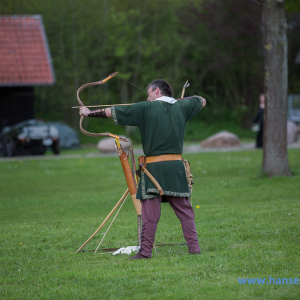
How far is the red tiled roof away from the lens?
70.2 ft

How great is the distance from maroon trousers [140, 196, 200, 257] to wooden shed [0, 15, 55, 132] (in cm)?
1677

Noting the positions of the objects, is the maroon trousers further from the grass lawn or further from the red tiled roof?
the red tiled roof

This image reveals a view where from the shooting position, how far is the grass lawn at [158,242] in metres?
4.28

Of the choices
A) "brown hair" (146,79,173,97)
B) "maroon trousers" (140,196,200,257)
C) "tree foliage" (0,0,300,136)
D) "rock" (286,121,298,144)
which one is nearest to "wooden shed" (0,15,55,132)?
"tree foliage" (0,0,300,136)

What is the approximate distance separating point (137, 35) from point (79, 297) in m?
28.8

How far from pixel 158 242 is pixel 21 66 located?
1732 centimetres

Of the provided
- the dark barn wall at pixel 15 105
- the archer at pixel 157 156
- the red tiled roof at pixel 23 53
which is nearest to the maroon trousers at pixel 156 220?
the archer at pixel 157 156

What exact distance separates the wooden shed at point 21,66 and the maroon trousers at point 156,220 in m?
16.8

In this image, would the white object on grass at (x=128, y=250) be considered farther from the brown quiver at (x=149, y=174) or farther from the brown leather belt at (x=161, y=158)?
the brown leather belt at (x=161, y=158)

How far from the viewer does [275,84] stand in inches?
418

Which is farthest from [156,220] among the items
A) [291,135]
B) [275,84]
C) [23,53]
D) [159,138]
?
[23,53]

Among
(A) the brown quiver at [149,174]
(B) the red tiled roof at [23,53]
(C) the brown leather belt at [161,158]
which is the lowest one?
(A) the brown quiver at [149,174]

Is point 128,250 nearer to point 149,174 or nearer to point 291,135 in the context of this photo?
point 149,174

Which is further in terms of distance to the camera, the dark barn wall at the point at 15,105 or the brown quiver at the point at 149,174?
the dark barn wall at the point at 15,105
